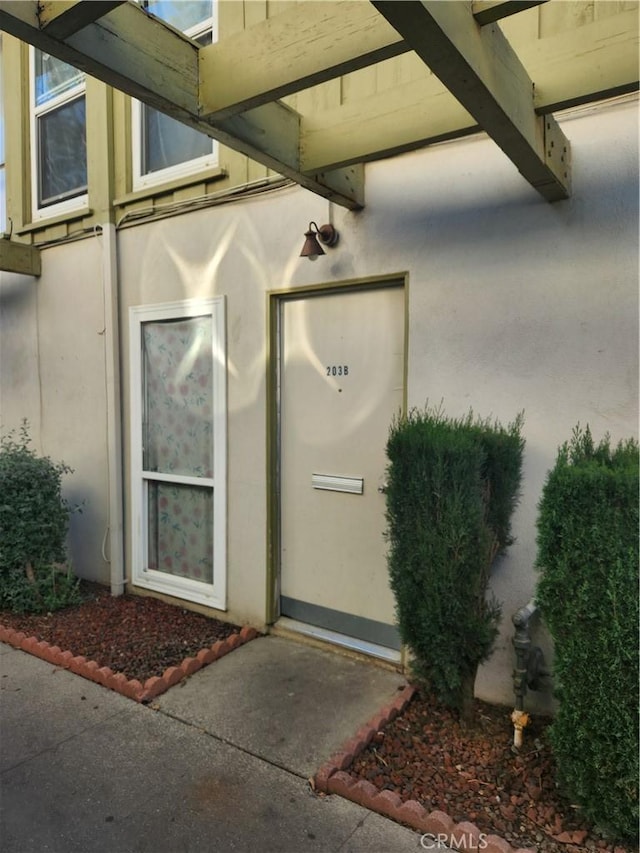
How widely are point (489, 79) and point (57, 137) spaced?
4.52m

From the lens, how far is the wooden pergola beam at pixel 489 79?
153cm

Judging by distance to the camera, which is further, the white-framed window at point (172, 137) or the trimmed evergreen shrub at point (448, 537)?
the white-framed window at point (172, 137)

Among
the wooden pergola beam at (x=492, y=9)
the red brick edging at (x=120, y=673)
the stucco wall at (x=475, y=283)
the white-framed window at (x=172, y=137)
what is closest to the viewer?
the wooden pergola beam at (x=492, y=9)

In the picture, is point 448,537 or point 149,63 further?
point 448,537

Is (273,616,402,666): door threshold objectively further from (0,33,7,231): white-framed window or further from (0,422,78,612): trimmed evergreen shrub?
(0,33,7,231): white-framed window

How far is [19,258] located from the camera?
4.88 metres

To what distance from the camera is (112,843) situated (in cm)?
205

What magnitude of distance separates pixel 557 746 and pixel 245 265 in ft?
10.2

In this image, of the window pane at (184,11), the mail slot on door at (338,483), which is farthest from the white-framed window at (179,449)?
the window pane at (184,11)

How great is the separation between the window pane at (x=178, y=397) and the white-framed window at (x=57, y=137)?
1.55 meters

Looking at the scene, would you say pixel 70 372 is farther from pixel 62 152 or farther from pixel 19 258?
pixel 62 152

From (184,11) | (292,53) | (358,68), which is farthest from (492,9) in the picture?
(184,11)

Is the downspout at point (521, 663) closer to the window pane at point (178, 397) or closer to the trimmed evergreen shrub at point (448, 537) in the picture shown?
the trimmed evergreen shrub at point (448, 537)

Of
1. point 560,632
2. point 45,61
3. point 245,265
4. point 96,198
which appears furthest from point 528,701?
point 45,61
